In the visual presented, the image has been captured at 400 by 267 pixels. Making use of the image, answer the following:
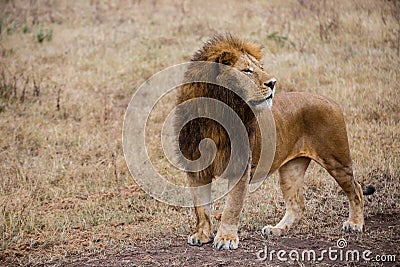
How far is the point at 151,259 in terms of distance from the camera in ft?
15.6

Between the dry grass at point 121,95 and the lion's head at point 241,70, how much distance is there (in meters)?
1.56

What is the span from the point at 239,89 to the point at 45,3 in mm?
13263

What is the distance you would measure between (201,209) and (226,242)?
348 mm

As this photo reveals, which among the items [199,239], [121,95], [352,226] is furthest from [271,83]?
[121,95]

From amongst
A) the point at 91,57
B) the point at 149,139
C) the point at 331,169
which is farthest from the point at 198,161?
the point at 91,57

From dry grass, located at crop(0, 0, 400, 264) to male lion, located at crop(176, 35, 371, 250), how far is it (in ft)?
1.49

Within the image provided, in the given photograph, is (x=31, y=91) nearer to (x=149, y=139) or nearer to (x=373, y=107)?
(x=149, y=139)

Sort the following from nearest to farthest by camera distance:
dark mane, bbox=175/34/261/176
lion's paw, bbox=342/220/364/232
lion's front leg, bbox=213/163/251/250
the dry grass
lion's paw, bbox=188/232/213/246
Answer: dark mane, bbox=175/34/261/176 < lion's front leg, bbox=213/163/251/250 < lion's paw, bbox=188/232/213/246 < lion's paw, bbox=342/220/364/232 < the dry grass

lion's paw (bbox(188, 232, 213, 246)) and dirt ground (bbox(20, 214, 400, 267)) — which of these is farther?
lion's paw (bbox(188, 232, 213, 246))

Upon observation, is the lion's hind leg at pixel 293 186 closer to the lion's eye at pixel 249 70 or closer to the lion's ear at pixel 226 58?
the lion's eye at pixel 249 70

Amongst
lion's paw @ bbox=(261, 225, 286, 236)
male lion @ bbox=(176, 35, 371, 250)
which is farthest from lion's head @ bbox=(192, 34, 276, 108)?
lion's paw @ bbox=(261, 225, 286, 236)

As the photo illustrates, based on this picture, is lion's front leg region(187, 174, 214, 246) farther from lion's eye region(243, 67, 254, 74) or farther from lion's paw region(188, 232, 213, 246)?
lion's eye region(243, 67, 254, 74)

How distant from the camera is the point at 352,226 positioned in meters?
5.49

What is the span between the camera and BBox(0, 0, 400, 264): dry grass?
599 centimetres
